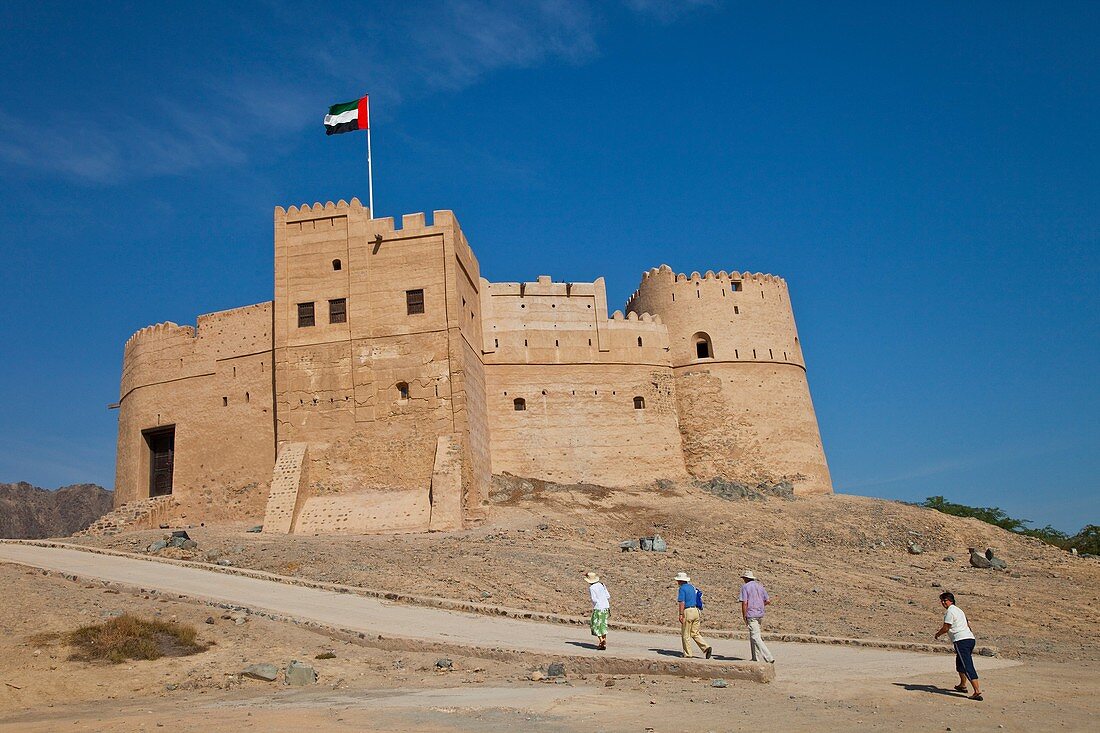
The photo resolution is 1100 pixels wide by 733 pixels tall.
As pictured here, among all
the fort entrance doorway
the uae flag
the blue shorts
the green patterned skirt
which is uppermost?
the uae flag

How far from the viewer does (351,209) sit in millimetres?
25016

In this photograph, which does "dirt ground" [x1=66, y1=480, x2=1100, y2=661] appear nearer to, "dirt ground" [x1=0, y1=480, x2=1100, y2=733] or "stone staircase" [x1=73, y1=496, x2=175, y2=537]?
"dirt ground" [x1=0, y1=480, x2=1100, y2=733]

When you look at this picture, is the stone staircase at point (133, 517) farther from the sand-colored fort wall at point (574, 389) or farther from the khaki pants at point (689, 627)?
the khaki pants at point (689, 627)

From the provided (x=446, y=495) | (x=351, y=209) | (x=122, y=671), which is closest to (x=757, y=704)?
(x=122, y=671)

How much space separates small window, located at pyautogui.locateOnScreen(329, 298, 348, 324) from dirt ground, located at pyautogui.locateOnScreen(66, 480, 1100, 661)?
6331 millimetres

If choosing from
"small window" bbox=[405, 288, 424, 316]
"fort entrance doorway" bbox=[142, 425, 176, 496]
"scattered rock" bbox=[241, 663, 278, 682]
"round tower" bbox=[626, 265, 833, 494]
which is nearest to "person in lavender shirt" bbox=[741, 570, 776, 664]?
"scattered rock" bbox=[241, 663, 278, 682]

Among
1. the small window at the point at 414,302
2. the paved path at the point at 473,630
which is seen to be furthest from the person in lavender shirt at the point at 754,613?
the small window at the point at 414,302

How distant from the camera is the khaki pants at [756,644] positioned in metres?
10.2

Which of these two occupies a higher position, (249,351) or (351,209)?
(351,209)

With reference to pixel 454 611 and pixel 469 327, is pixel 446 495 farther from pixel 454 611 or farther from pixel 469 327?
pixel 454 611

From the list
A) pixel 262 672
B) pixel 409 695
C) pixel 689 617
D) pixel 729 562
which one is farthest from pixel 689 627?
pixel 729 562

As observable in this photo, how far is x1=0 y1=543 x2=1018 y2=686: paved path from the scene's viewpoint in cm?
1080

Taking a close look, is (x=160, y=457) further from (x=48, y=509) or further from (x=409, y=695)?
(x=48, y=509)

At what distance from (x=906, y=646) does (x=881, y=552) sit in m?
12.8
